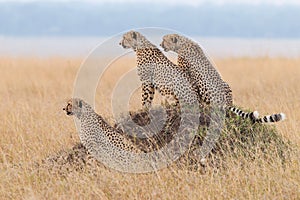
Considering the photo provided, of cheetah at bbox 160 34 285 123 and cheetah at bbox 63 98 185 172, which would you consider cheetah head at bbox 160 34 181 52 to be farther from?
cheetah at bbox 63 98 185 172

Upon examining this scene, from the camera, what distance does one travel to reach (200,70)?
569 centimetres

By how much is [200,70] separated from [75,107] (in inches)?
49.3

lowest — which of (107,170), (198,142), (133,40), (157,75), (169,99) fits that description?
(107,170)

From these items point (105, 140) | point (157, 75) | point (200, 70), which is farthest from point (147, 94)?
point (105, 140)

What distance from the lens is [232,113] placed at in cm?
509

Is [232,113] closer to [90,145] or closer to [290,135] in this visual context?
[290,135]

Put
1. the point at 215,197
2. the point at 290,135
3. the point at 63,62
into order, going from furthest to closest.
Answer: the point at 63,62 < the point at 290,135 < the point at 215,197

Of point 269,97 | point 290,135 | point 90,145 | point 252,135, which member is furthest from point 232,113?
point 269,97

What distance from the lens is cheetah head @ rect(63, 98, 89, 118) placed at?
4.90m

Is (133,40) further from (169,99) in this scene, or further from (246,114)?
(246,114)

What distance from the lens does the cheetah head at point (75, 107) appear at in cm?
490

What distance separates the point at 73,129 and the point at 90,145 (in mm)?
1022

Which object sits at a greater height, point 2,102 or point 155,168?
point 155,168

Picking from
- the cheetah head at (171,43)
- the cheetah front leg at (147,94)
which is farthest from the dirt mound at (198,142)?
the cheetah head at (171,43)
